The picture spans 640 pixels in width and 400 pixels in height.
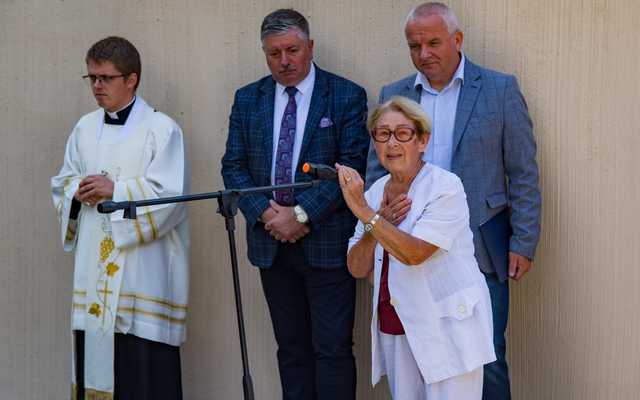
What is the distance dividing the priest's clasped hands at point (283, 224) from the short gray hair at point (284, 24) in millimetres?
803

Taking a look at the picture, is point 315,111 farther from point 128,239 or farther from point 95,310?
point 95,310

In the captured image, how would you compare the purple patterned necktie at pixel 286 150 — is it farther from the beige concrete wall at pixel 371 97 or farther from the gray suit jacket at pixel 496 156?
the gray suit jacket at pixel 496 156

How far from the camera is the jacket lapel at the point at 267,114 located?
511cm

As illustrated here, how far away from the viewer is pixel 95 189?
5.10 meters

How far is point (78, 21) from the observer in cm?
597

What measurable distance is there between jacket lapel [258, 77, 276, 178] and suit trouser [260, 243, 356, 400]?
430 mm

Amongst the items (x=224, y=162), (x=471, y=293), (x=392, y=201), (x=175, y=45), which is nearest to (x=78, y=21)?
(x=175, y=45)

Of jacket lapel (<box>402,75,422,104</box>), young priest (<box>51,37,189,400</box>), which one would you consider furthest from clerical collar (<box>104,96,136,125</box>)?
jacket lapel (<box>402,75,422,104</box>)

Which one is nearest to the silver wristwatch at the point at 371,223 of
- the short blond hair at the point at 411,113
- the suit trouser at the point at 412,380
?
the short blond hair at the point at 411,113

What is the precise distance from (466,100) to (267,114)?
3.23ft

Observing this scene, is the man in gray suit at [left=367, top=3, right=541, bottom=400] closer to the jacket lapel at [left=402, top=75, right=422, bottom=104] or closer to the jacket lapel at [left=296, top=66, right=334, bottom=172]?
the jacket lapel at [left=402, top=75, right=422, bottom=104]

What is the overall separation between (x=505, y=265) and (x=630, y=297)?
671 millimetres

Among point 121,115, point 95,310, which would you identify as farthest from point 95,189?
point 95,310

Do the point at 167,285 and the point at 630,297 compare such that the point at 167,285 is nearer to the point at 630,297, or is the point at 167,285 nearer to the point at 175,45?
the point at 175,45
